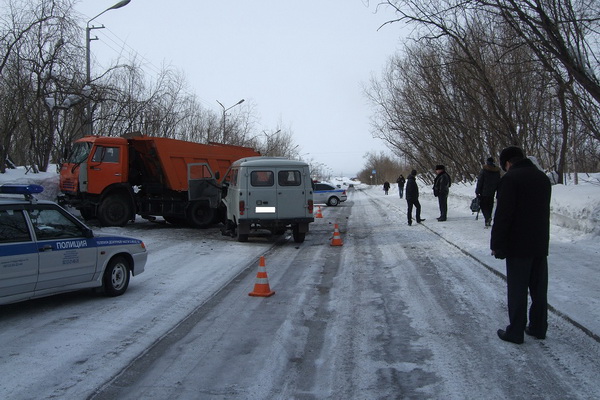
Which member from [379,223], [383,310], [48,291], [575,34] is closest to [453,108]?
[379,223]

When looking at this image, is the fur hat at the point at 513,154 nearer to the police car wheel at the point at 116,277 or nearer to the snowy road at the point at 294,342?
the snowy road at the point at 294,342

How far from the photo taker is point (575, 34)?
39.9 ft

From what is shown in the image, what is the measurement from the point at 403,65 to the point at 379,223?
1436 centimetres

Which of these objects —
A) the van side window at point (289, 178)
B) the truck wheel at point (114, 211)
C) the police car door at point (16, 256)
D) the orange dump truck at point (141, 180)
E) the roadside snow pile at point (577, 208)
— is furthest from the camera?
the truck wheel at point (114, 211)

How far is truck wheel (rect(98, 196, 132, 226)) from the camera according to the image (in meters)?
15.9

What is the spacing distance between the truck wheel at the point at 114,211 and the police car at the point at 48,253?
902cm

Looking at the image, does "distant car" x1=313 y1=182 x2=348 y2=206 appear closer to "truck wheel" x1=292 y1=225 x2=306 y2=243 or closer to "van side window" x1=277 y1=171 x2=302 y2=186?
"truck wheel" x1=292 y1=225 x2=306 y2=243

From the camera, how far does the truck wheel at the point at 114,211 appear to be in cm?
1593

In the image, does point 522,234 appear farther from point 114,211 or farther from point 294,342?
→ point 114,211

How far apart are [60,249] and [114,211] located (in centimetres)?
1020

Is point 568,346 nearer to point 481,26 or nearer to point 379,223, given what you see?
point 379,223

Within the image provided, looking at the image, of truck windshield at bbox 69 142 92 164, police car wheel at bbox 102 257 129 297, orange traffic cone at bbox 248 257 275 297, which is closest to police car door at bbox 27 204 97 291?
police car wheel at bbox 102 257 129 297

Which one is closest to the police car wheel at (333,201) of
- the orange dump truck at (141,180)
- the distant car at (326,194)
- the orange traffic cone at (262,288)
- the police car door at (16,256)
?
the distant car at (326,194)

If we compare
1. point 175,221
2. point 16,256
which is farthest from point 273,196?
point 16,256
